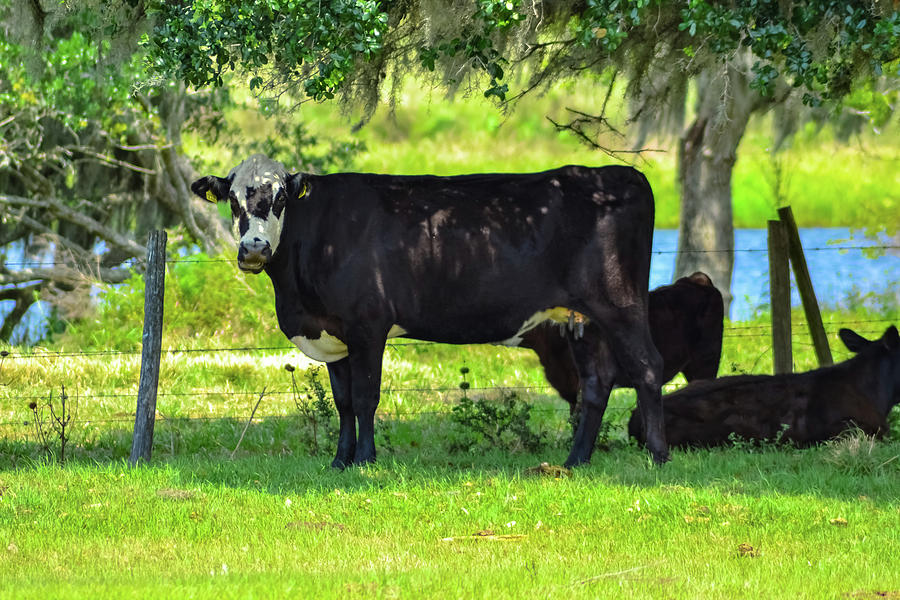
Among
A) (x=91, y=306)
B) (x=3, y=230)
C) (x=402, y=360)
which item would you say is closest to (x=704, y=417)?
(x=402, y=360)

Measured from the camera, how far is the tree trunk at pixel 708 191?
18.1 metres

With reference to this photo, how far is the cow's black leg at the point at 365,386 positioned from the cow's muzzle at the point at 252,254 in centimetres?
91

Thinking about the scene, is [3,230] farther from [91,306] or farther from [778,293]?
[778,293]

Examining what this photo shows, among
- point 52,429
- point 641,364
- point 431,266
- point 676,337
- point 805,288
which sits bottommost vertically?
point 52,429

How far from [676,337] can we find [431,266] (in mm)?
2978

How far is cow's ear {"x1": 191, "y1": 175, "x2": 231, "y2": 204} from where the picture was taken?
30.1ft

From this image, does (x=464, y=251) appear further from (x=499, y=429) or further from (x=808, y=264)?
(x=808, y=264)

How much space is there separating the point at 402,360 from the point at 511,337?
21.1ft

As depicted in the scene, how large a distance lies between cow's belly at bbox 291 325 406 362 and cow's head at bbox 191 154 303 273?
0.65 metres

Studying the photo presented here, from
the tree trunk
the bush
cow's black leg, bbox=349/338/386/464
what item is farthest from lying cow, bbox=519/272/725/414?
the tree trunk

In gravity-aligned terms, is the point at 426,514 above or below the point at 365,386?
below

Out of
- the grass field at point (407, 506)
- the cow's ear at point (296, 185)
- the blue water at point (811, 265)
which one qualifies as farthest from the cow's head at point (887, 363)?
the blue water at point (811, 265)

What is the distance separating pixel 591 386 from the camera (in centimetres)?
959

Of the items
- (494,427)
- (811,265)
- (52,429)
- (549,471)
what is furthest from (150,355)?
Result: (811,265)
